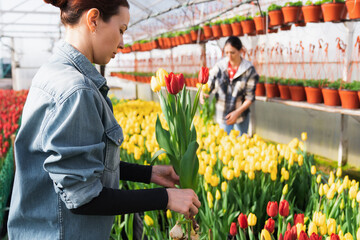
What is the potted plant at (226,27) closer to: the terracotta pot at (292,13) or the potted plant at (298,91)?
the terracotta pot at (292,13)

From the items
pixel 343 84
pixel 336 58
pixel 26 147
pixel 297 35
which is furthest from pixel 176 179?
pixel 297 35

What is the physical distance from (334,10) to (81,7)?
2901 mm

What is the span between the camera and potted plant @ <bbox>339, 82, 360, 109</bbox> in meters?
→ 3.01

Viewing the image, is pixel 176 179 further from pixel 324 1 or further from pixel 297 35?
pixel 297 35

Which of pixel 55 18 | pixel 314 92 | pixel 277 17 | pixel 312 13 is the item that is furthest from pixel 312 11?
pixel 55 18

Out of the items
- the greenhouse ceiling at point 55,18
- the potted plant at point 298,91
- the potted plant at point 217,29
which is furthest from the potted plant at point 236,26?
the greenhouse ceiling at point 55,18

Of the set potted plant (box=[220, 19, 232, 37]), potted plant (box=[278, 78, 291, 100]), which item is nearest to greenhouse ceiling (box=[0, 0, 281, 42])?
potted plant (box=[220, 19, 232, 37])

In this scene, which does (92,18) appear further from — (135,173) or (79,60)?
(135,173)

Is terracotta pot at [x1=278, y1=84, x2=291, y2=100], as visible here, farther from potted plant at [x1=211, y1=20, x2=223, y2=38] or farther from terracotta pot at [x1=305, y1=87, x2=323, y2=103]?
potted plant at [x1=211, y1=20, x2=223, y2=38]

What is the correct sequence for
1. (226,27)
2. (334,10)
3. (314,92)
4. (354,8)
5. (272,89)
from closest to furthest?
(354,8), (334,10), (314,92), (272,89), (226,27)

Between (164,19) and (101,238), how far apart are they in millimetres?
9745

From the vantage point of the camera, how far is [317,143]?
175 inches

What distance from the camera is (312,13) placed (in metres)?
3.33

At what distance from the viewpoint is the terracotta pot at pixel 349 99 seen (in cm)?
301
